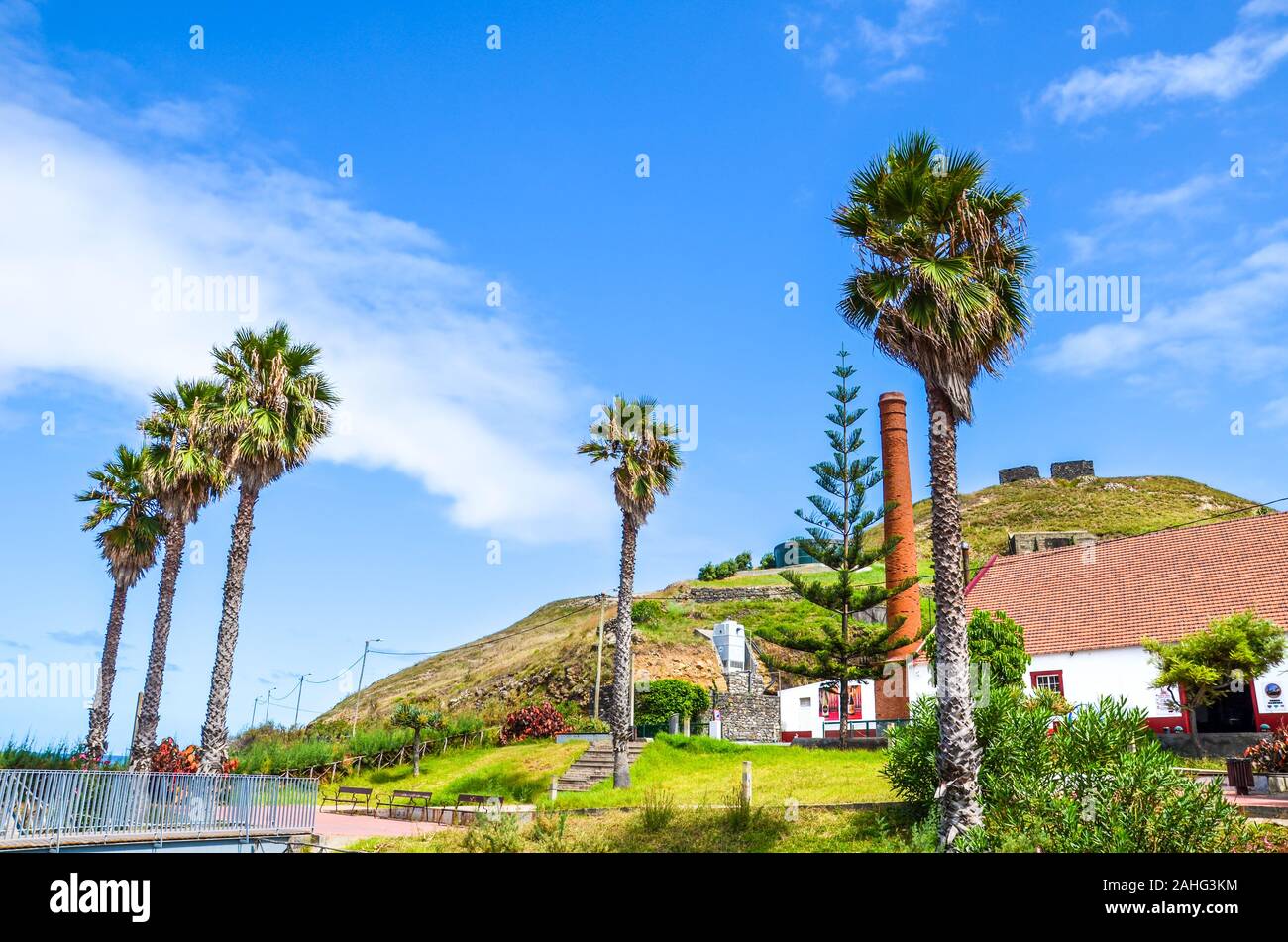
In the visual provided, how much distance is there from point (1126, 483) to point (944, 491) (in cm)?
11248

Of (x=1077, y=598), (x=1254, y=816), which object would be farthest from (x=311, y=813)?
(x=1077, y=598)

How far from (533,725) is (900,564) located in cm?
1742

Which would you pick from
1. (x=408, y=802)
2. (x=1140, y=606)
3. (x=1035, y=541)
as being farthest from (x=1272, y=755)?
(x=1035, y=541)

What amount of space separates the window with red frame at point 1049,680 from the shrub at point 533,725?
19164 millimetres

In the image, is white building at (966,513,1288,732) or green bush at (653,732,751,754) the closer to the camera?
white building at (966,513,1288,732)

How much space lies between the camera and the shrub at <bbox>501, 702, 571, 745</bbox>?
39.9 metres

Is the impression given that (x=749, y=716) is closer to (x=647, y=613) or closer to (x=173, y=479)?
(x=647, y=613)

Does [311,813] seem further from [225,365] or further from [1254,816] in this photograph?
[1254,816]

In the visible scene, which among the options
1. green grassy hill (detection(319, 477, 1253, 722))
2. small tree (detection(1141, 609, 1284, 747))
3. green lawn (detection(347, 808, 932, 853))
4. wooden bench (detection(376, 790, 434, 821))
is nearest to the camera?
green lawn (detection(347, 808, 932, 853))

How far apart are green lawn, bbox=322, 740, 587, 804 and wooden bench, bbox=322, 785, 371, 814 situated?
1.47 m

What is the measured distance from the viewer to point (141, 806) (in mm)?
17031

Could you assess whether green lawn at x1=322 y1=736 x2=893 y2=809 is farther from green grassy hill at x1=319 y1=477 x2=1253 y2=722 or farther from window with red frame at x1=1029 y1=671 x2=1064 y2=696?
green grassy hill at x1=319 y1=477 x2=1253 y2=722

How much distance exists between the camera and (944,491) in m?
14.8

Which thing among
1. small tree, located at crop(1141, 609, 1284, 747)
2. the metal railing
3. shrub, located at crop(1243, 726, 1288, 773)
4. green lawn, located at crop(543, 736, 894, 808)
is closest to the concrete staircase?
green lawn, located at crop(543, 736, 894, 808)
